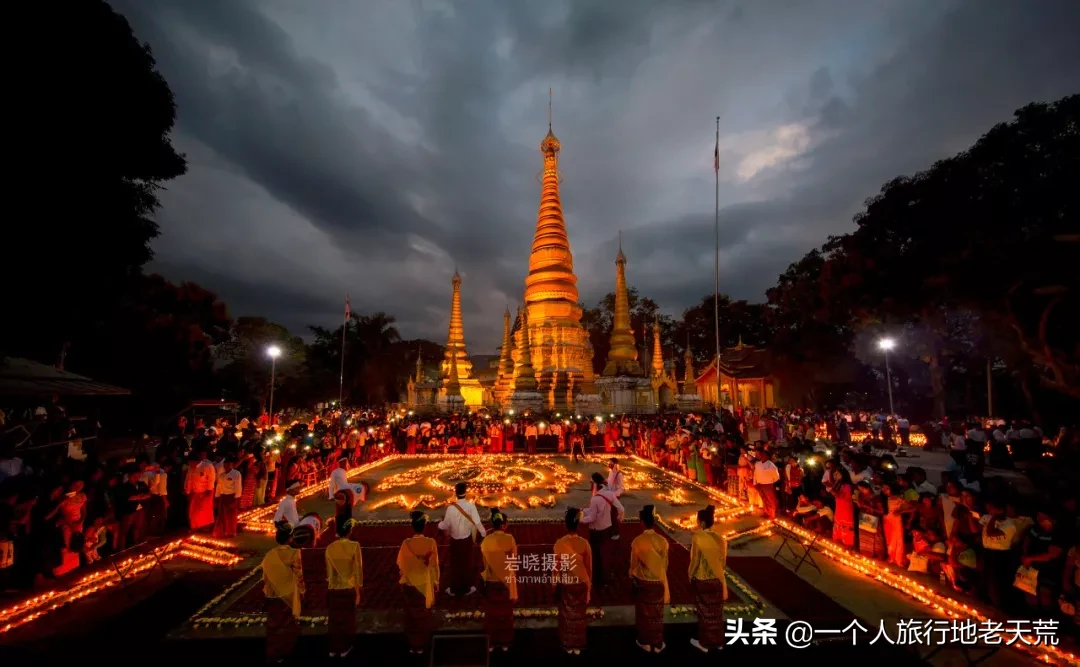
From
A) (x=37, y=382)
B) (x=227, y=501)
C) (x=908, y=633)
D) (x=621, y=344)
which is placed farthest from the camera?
(x=621, y=344)

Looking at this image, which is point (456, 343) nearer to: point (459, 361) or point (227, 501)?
point (459, 361)

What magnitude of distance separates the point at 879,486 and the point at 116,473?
593 inches

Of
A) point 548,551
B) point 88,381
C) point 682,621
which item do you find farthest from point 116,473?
point 682,621

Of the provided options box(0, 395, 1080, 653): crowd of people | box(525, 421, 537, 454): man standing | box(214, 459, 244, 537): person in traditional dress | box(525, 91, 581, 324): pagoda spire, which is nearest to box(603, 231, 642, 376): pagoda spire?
box(525, 91, 581, 324): pagoda spire

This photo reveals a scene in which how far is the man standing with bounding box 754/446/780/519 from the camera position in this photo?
10602mm

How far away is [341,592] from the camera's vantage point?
529cm

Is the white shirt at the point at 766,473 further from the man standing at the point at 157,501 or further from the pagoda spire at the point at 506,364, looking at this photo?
the pagoda spire at the point at 506,364

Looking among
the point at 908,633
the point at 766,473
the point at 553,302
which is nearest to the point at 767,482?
the point at 766,473

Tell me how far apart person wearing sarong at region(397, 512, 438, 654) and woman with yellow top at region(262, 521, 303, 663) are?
1.16m

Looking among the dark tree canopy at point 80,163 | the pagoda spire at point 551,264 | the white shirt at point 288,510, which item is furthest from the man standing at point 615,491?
the pagoda spire at point 551,264

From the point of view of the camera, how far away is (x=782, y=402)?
40531 mm

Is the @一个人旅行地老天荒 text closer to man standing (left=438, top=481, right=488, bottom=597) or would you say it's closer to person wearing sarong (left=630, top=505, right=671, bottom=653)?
person wearing sarong (left=630, top=505, right=671, bottom=653)

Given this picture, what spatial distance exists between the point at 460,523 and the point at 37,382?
1233 centimetres

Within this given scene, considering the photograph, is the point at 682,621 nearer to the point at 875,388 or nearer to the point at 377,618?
the point at 377,618
